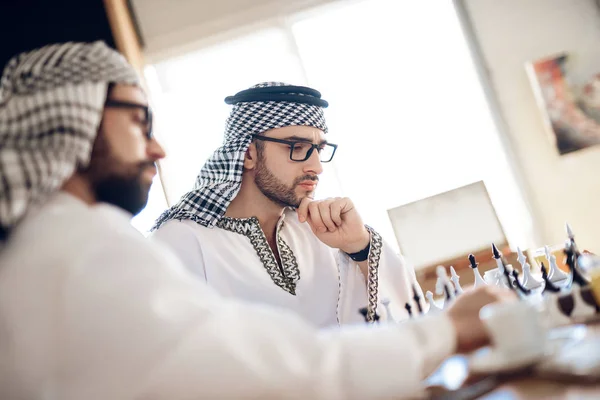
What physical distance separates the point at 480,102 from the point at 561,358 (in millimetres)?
3006

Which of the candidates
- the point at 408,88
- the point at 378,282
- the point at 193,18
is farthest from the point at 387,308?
the point at 193,18

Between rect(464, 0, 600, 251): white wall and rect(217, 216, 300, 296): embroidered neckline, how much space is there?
7.89 feet

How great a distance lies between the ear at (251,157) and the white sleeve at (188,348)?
1.22 m

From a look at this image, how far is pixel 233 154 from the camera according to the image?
5.78 feet

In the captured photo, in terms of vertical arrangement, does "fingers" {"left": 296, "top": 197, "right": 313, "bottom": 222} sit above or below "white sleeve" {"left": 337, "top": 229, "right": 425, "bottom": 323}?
above

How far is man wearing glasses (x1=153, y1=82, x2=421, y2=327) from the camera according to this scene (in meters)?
1.52

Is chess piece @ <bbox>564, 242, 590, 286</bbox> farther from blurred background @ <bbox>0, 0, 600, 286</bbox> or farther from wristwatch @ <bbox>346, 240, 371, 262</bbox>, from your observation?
blurred background @ <bbox>0, 0, 600, 286</bbox>

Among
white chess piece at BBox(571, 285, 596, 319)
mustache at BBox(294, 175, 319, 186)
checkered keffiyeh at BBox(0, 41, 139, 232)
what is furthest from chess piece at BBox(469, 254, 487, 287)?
checkered keffiyeh at BBox(0, 41, 139, 232)

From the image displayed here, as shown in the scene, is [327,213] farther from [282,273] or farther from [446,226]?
[446,226]

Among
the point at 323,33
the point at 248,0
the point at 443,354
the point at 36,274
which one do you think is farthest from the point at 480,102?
the point at 36,274

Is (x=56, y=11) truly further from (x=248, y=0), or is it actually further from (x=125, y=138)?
(x=248, y=0)

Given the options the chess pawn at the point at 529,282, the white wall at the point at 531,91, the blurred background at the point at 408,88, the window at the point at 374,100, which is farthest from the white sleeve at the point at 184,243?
the white wall at the point at 531,91

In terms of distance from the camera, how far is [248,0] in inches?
136

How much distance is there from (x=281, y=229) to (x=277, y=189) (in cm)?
17
